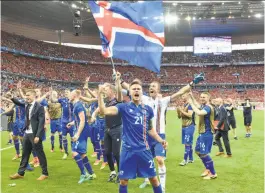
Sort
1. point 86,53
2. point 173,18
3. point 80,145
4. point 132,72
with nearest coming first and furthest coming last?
1. point 80,145
2. point 173,18
3. point 86,53
4. point 132,72

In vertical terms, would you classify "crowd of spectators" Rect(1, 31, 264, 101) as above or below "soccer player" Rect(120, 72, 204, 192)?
above

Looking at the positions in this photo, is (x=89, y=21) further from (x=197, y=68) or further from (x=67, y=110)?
(x=67, y=110)

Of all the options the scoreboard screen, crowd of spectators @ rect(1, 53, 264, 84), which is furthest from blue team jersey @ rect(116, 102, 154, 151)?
the scoreboard screen

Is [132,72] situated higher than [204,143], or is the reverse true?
[132,72]

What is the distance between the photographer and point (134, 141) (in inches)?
196

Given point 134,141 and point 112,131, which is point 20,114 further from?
point 134,141

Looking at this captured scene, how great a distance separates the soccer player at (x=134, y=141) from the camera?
4883mm

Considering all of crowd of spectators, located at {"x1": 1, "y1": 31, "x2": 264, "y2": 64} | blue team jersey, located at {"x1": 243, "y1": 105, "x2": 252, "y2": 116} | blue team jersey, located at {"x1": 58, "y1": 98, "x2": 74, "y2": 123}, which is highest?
crowd of spectators, located at {"x1": 1, "y1": 31, "x2": 264, "y2": 64}

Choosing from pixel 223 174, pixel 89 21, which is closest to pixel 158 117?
pixel 223 174

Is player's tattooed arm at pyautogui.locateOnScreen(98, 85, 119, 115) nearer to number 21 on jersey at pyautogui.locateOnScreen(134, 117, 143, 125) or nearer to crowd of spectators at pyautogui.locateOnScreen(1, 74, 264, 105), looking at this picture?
number 21 on jersey at pyautogui.locateOnScreen(134, 117, 143, 125)

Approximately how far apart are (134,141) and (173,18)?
4416cm

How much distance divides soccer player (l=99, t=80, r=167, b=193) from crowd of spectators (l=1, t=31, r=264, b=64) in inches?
1938

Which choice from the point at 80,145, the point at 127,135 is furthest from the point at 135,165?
the point at 80,145

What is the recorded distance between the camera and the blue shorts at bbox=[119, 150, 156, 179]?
4.88 metres
